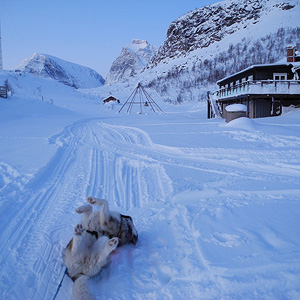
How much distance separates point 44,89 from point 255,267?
5750 cm

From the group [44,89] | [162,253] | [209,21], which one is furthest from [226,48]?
A: [162,253]

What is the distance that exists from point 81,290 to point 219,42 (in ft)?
276

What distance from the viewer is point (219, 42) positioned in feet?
249

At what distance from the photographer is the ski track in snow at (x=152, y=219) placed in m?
2.41

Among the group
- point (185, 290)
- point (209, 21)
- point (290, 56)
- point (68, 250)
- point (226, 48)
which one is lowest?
point (185, 290)

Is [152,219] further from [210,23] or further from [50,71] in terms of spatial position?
[50,71]

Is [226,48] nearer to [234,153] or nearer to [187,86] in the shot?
[187,86]

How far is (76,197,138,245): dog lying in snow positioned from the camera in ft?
9.30

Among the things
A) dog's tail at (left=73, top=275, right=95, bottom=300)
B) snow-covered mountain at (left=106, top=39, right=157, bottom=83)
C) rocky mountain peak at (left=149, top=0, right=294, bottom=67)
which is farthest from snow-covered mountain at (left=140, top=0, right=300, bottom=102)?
snow-covered mountain at (left=106, top=39, right=157, bottom=83)

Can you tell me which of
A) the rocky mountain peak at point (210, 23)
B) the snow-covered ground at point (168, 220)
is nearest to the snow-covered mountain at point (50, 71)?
the rocky mountain peak at point (210, 23)

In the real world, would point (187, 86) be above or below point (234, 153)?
above

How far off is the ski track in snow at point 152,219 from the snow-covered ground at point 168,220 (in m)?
0.01

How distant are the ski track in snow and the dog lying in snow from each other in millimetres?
187

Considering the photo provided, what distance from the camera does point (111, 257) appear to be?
2830 mm
